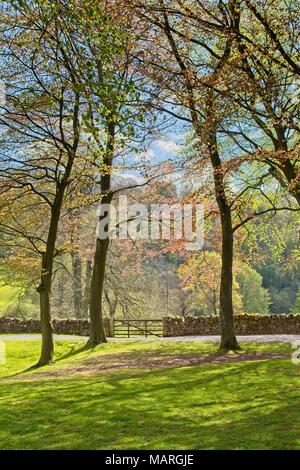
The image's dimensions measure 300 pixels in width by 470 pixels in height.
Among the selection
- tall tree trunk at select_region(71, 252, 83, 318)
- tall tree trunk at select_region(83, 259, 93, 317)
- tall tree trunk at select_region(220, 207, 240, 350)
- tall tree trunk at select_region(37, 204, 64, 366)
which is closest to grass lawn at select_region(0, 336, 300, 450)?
tall tree trunk at select_region(37, 204, 64, 366)

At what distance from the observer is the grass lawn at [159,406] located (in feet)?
20.5

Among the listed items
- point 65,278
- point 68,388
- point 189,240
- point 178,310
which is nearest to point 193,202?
point 189,240

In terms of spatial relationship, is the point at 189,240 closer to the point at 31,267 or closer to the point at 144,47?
the point at 31,267

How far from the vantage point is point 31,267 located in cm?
1988

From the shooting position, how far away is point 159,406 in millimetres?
8250

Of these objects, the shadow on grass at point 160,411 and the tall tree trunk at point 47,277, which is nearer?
the shadow on grass at point 160,411

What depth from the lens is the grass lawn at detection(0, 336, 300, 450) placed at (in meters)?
6.23

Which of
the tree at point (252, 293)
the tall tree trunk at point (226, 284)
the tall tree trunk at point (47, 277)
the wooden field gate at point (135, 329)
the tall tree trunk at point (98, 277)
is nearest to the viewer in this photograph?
the tall tree trunk at point (47, 277)

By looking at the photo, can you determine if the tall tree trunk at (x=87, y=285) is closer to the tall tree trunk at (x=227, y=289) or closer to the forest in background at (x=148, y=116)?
the forest in background at (x=148, y=116)

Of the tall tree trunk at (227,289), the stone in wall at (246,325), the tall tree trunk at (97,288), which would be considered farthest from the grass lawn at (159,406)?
the stone in wall at (246,325)

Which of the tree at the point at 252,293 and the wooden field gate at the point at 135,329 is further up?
the tree at the point at 252,293

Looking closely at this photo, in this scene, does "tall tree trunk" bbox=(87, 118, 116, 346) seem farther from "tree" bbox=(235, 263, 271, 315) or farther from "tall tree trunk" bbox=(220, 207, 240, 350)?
"tree" bbox=(235, 263, 271, 315)

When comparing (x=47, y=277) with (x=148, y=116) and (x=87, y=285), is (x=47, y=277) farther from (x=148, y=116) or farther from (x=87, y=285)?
(x=87, y=285)
